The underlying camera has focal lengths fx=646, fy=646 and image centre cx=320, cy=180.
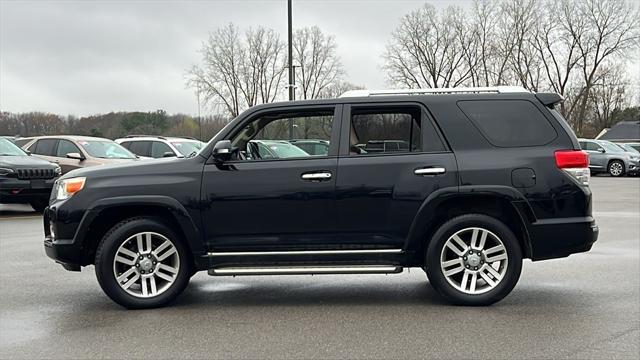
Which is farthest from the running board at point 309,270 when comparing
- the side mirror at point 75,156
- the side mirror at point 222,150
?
the side mirror at point 75,156

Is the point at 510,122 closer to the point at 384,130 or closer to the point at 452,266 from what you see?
the point at 384,130

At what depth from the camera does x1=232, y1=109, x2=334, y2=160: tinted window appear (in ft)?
19.4

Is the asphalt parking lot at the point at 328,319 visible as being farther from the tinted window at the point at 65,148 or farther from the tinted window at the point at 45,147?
the tinted window at the point at 45,147

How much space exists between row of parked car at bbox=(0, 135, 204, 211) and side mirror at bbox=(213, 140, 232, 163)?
14.8 ft

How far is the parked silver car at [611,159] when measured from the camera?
27812mm

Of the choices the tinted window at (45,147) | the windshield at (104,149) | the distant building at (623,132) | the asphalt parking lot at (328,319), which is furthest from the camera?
the distant building at (623,132)

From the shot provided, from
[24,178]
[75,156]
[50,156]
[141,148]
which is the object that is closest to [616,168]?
[141,148]

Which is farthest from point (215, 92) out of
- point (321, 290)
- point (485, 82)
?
point (321, 290)

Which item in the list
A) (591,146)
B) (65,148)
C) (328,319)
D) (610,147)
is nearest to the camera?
(328,319)

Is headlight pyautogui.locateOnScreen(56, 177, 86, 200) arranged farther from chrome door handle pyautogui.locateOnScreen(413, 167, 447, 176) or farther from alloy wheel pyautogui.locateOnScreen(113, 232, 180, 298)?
chrome door handle pyautogui.locateOnScreen(413, 167, 447, 176)

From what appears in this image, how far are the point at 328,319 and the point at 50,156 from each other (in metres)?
12.3

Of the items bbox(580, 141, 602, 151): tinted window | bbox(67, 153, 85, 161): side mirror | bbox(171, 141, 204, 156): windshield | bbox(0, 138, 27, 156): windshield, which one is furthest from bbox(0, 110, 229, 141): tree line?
bbox(0, 138, 27, 156): windshield

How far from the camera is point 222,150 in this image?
5543mm

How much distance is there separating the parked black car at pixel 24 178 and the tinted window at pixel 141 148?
191 inches
